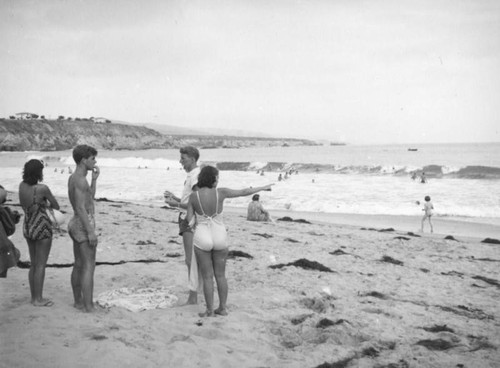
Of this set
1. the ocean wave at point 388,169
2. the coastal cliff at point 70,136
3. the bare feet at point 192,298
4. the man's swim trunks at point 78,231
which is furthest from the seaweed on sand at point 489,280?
the coastal cliff at point 70,136

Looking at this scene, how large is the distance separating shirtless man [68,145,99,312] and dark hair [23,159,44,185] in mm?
402

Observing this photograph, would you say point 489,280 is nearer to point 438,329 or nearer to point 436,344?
point 438,329

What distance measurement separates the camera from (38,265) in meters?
4.58

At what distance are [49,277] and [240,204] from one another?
45.8ft

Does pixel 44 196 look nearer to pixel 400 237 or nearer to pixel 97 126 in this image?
pixel 400 237

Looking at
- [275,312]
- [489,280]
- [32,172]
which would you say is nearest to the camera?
[32,172]

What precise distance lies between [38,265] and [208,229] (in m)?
1.95

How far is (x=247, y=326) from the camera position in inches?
178

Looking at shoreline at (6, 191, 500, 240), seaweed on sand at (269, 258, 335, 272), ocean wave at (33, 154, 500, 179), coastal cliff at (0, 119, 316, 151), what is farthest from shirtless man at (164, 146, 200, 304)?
coastal cliff at (0, 119, 316, 151)

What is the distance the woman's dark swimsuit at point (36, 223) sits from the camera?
4465 mm

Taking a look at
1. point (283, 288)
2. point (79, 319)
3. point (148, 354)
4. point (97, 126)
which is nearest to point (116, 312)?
point (79, 319)

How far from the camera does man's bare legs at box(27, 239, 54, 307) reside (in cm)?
453

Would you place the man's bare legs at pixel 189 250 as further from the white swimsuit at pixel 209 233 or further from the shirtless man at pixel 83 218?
the shirtless man at pixel 83 218

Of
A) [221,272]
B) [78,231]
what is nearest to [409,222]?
[221,272]
